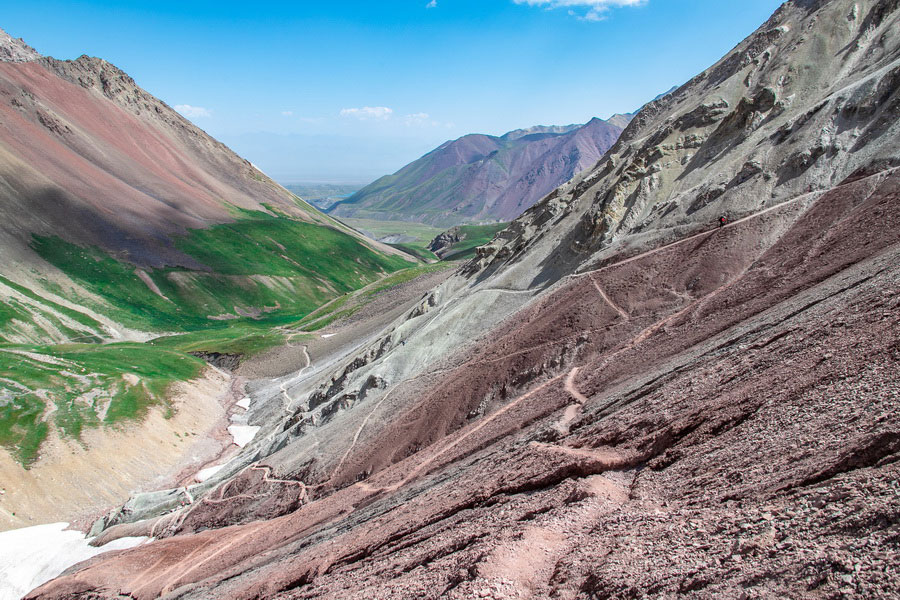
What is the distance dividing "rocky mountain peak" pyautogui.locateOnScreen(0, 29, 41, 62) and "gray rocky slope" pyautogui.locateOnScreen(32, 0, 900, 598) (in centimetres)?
18095

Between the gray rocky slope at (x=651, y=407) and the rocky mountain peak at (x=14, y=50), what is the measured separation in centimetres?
18095

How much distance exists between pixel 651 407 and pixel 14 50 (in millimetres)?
214712

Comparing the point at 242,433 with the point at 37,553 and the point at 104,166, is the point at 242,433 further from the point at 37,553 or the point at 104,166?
the point at 104,166

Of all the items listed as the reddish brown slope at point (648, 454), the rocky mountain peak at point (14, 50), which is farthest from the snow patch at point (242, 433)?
the rocky mountain peak at point (14, 50)

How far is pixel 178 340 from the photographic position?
94.2 metres

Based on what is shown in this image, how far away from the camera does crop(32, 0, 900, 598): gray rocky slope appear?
9.60 meters

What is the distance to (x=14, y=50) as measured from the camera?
161 meters

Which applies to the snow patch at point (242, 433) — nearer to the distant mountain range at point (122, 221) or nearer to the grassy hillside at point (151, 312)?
the grassy hillside at point (151, 312)

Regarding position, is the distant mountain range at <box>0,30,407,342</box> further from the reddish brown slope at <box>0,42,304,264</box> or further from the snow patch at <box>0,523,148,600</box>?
the snow patch at <box>0,523,148,600</box>

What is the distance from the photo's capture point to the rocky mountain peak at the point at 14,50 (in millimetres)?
158375

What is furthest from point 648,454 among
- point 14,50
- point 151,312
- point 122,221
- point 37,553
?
point 14,50

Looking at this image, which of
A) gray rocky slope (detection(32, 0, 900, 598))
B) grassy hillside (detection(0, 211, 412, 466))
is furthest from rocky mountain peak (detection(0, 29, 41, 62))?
gray rocky slope (detection(32, 0, 900, 598))

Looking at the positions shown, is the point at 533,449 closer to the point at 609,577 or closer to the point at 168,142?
the point at 609,577

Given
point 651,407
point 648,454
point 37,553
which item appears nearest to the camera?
point 648,454
